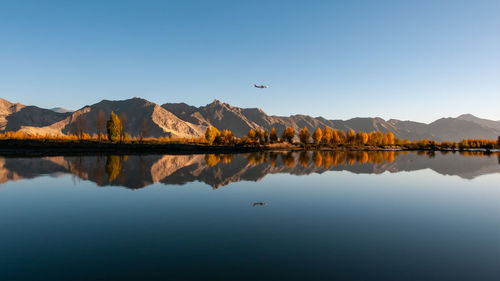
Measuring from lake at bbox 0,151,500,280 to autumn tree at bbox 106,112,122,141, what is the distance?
11175 cm

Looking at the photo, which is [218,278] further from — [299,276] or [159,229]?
[159,229]

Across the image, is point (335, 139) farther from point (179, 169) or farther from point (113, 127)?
point (179, 169)

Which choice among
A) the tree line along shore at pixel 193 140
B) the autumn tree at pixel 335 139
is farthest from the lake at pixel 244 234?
the autumn tree at pixel 335 139

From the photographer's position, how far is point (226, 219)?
17.2 meters

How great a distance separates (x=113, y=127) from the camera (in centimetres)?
13038

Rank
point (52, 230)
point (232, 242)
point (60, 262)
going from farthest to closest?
point (52, 230), point (232, 242), point (60, 262)

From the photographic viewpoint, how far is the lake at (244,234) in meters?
10.2

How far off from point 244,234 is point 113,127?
137 meters

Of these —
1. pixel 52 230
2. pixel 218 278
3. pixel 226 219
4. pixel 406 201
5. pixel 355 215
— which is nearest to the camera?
pixel 218 278

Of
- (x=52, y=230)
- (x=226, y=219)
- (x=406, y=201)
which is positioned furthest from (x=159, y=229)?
(x=406, y=201)

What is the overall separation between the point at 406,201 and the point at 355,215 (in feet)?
28.3

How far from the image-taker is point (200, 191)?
26953mm

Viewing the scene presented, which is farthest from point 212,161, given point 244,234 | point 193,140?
point 193,140

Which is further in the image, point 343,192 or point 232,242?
point 343,192
